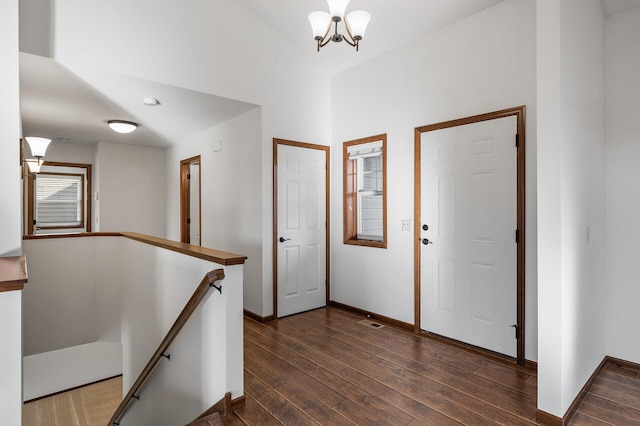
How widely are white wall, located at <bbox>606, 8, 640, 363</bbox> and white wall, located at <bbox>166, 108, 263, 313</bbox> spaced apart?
3.30m

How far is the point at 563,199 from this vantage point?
6.87 feet

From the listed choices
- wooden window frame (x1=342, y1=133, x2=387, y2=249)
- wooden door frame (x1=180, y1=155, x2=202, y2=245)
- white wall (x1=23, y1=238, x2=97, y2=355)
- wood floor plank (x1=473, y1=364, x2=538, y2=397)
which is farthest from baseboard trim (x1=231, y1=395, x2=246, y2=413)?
wooden door frame (x1=180, y1=155, x2=202, y2=245)

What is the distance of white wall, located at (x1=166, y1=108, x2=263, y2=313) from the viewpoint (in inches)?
163

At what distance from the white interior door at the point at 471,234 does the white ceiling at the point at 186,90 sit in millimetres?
1106

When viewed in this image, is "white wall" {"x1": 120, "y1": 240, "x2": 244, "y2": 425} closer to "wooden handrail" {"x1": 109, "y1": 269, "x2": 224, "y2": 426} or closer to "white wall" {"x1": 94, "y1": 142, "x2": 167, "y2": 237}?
"wooden handrail" {"x1": 109, "y1": 269, "x2": 224, "y2": 426}

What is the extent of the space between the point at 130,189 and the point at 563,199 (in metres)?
6.30

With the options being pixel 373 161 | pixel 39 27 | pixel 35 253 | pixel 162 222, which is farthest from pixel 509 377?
pixel 162 222

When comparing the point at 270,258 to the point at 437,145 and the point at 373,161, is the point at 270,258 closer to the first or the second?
the point at 373,161

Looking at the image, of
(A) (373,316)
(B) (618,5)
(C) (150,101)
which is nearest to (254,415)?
(A) (373,316)

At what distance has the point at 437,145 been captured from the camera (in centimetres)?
343

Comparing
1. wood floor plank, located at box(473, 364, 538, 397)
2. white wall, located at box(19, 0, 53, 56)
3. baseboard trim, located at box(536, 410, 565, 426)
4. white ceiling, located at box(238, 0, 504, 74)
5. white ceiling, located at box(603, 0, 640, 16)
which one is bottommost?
wood floor plank, located at box(473, 364, 538, 397)

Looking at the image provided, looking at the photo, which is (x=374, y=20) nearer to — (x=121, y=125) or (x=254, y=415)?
(x=121, y=125)

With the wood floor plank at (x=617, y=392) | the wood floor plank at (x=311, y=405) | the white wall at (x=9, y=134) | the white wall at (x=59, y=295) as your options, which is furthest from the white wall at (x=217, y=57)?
the wood floor plank at (x=617, y=392)

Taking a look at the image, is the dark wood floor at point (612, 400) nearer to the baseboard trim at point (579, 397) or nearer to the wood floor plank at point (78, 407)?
the baseboard trim at point (579, 397)
